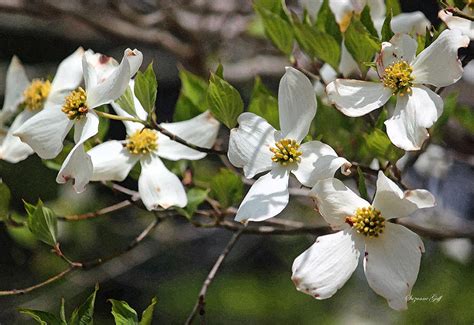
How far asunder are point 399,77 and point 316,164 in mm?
105

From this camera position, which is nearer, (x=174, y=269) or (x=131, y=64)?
(x=131, y=64)

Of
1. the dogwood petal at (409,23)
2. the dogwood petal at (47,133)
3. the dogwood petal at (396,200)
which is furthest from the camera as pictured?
the dogwood petal at (409,23)

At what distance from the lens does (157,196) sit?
0.82 metres

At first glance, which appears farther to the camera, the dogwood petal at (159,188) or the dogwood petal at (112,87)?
the dogwood petal at (159,188)

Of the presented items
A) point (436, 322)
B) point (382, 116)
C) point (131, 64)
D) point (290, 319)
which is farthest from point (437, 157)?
point (131, 64)

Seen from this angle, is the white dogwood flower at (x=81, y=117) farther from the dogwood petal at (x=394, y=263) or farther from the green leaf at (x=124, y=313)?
the dogwood petal at (x=394, y=263)

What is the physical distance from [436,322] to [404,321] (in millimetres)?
76

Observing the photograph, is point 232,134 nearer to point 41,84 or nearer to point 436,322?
point 41,84

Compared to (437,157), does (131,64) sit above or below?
above

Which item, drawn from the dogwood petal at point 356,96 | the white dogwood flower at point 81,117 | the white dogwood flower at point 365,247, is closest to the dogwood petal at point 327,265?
the white dogwood flower at point 365,247

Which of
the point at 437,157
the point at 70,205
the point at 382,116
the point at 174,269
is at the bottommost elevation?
the point at 174,269

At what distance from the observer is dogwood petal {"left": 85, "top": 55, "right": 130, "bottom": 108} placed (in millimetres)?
715

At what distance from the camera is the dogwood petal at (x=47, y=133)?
773 millimetres

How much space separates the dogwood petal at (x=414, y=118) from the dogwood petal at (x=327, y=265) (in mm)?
92
